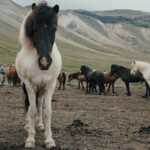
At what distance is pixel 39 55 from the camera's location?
5.10 m

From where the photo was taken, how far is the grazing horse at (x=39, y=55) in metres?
5.11

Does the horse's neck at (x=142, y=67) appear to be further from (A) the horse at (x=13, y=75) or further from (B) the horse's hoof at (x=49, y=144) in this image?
(B) the horse's hoof at (x=49, y=144)

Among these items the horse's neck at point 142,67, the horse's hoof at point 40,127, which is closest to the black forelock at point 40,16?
the horse's hoof at point 40,127

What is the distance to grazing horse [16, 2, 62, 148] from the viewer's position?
5.11 m

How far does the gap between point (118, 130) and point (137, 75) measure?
11037 mm

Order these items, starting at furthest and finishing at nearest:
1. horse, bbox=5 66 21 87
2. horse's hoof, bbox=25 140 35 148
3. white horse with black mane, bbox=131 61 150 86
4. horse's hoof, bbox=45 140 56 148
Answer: horse, bbox=5 66 21 87, white horse with black mane, bbox=131 61 150 86, horse's hoof, bbox=45 140 56 148, horse's hoof, bbox=25 140 35 148

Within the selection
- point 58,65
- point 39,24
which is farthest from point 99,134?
point 39,24

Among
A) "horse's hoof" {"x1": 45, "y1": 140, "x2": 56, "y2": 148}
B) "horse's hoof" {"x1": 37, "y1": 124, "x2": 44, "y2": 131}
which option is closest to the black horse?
"horse's hoof" {"x1": 37, "y1": 124, "x2": 44, "y2": 131}

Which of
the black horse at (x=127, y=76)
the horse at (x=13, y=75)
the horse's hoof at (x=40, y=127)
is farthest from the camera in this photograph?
the horse at (x=13, y=75)

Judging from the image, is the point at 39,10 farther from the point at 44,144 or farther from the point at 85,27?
the point at 85,27

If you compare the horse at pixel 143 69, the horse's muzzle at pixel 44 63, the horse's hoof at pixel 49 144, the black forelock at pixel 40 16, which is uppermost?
the black forelock at pixel 40 16

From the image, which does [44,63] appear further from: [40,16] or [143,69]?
[143,69]

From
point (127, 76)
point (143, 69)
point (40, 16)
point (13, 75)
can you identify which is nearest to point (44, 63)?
point (40, 16)

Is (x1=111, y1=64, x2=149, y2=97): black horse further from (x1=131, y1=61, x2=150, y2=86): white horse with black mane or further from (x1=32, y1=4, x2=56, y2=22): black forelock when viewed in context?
(x1=32, y1=4, x2=56, y2=22): black forelock
